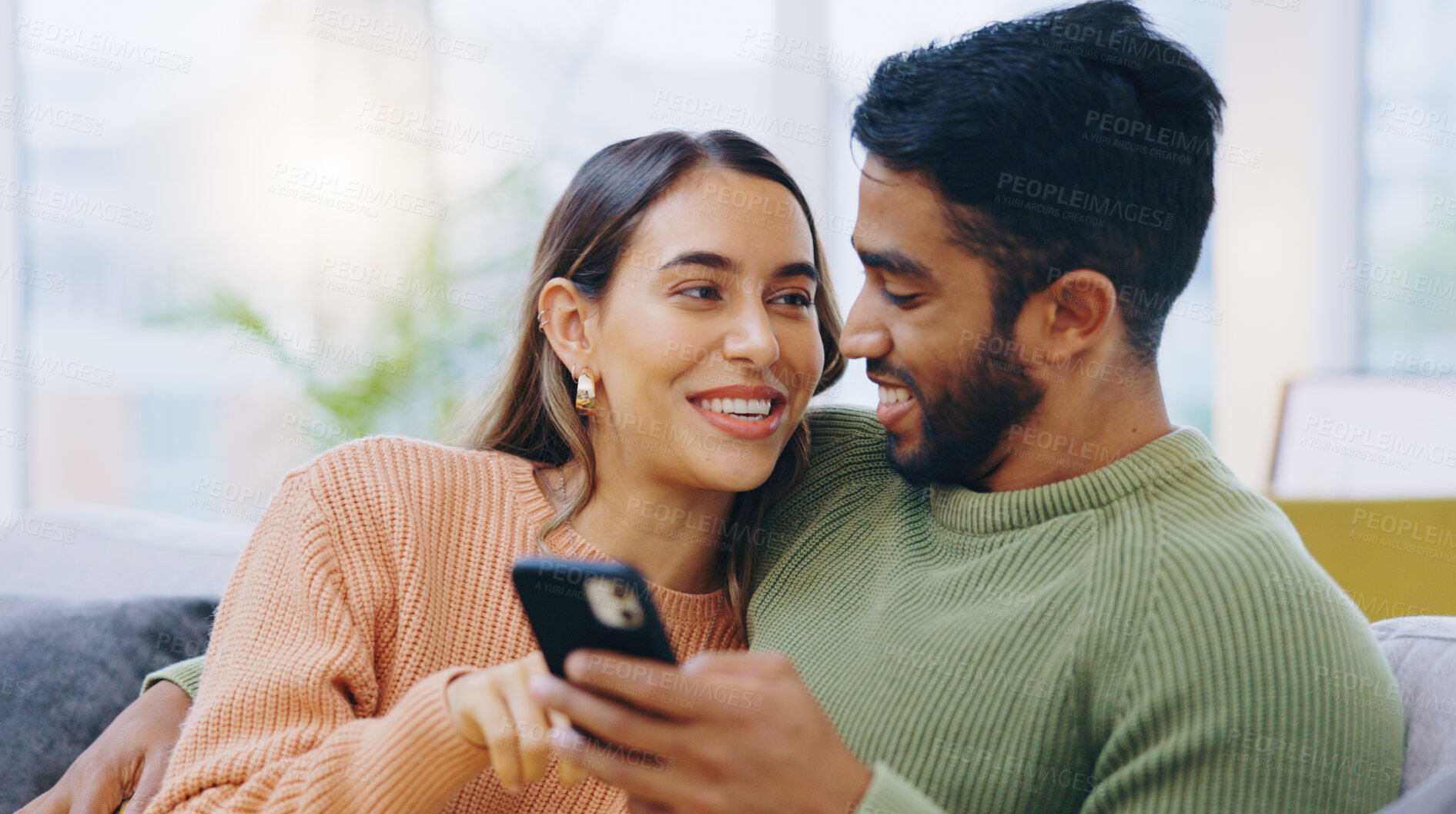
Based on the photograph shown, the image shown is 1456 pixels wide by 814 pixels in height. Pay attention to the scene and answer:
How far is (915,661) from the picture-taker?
1.20 meters

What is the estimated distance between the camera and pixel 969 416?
1296mm

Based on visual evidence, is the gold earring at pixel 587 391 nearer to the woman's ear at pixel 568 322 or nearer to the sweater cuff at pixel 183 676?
the woman's ear at pixel 568 322

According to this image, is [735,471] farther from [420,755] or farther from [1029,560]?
[420,755]

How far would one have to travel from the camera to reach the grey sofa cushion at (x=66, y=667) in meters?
1.62

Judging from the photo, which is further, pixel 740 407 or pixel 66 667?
pixel 66 667

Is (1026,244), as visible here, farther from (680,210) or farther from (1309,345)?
(1309,345)

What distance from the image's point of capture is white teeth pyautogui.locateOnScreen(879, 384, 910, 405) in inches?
52.8

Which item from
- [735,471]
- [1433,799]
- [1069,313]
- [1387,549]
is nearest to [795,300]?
[735,471]

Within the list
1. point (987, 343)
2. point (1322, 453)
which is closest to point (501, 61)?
point (1322, 453)

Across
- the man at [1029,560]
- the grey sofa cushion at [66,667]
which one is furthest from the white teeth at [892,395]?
the grey sofa cushion at [66,667]

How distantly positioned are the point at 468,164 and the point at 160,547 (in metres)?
2.37

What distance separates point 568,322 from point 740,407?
11.6 inches

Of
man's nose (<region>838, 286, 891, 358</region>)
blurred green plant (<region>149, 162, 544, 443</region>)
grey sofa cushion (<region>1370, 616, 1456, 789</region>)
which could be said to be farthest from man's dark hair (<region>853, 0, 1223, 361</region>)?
blurred green plant (<region>149, 162, 544, 443</region>)

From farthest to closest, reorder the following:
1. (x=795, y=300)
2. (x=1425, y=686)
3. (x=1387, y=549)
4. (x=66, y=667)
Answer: (x=1387, y=549)
(x=66, y=667)
(x=795, y=300)
(x=1425, y=686)
